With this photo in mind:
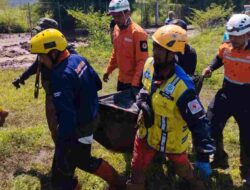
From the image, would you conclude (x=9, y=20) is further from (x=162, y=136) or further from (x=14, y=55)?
A: (x=162, y=136)

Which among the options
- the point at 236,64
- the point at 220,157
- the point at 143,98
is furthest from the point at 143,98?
the point at 220,157

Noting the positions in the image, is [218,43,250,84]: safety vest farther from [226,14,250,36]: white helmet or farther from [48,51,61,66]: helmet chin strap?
[48,51,61,66]: helmet chin strap

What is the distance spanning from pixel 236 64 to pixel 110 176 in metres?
1.87

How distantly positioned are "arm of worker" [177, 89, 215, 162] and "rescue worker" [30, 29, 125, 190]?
90 cm

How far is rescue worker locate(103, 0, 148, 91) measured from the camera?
4.84 meters

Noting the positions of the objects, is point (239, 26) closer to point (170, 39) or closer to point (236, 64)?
point (236, 64)

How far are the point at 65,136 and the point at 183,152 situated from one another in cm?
111

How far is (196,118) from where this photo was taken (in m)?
3.47

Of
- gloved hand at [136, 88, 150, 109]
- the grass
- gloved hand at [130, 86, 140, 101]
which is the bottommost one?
the grass

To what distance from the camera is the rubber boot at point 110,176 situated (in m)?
4.16

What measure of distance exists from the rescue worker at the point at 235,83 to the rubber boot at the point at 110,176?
138 cm

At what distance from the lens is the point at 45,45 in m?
3.61

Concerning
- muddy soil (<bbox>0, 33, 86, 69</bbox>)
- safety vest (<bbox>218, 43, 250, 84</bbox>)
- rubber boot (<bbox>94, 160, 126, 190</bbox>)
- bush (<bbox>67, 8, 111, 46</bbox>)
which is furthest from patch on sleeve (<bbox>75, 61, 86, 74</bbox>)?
bush (<bbox>67, 8, 111, 46</bbox>)

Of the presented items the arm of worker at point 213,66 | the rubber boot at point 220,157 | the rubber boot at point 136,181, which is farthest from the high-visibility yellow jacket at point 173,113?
the rubber boot at point 220,157
